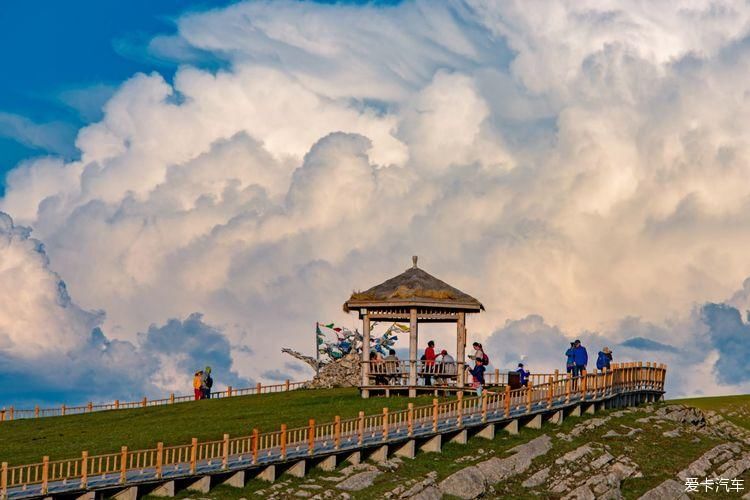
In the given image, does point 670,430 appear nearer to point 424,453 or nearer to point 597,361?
point 597,361

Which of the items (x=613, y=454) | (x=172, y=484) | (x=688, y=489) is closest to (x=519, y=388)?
(x=613, y=454)

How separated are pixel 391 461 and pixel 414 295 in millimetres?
14422

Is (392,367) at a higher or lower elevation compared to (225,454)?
higher

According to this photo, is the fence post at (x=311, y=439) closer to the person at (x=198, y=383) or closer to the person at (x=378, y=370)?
the person at (x=378, y=370)

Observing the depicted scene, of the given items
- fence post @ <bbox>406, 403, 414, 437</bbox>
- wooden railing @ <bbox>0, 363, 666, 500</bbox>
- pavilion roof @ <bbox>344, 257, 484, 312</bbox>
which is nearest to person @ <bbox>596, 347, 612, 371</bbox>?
wooden railing @ <bbox>0, 363, 666, 500</bbox>

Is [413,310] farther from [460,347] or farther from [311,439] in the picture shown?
[311,439]

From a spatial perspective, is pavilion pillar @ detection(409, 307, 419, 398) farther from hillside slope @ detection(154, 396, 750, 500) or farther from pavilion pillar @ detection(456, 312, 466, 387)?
hillside slope @ detection(154, 396, 750, 500)

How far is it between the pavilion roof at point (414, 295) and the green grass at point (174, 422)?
14.7ft

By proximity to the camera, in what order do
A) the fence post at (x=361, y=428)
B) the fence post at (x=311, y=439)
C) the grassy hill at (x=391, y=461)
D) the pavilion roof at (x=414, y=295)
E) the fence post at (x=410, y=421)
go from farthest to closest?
the pavilion roof at (x=414, y=295) < the fence post at (x=410, y=421) < the fence post at (x=361, y=428) < the grassy hill at (x=391, y=461) < the fence post at (x=311, y=439)

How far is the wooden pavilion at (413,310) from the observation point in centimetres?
6022

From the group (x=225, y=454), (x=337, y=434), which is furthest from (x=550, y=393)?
(x=225, y=454)

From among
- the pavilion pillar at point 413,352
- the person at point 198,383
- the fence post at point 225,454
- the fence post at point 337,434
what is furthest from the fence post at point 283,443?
the person at point 198,383

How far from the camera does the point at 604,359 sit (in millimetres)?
61125

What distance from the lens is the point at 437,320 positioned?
61344 mm
